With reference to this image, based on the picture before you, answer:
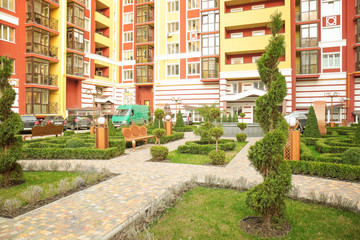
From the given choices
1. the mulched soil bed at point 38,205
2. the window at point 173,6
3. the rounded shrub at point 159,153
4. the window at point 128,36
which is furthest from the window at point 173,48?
the mulched soil bed at point 38,205

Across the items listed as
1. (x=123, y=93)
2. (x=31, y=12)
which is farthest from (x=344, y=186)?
(x=123, y=93)

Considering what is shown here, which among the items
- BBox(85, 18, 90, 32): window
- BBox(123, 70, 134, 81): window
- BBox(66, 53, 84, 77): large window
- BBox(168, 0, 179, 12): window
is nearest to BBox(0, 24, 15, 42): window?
BBox(66, 53, 84, 77): large window

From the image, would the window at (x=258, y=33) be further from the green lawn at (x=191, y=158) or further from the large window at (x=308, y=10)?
the green lawn at (x=191, y=158)

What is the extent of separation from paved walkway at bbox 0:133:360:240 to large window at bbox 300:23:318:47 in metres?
23.4

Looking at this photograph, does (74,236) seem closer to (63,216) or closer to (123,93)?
(63,216)

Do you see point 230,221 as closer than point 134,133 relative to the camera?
Yes

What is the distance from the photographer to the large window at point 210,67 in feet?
96.5

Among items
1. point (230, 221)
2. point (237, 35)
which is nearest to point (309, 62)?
point (237, 35)

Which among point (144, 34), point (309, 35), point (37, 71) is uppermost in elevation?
point (144, 34)

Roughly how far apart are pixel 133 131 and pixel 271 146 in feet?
30.9

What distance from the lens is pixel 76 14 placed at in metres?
28.8

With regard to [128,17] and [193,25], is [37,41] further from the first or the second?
[193,25]

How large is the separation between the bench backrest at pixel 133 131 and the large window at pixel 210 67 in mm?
18232

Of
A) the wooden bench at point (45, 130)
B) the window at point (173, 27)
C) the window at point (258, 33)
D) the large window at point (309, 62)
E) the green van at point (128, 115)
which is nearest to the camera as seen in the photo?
the wooden bench at point (45, 130)
